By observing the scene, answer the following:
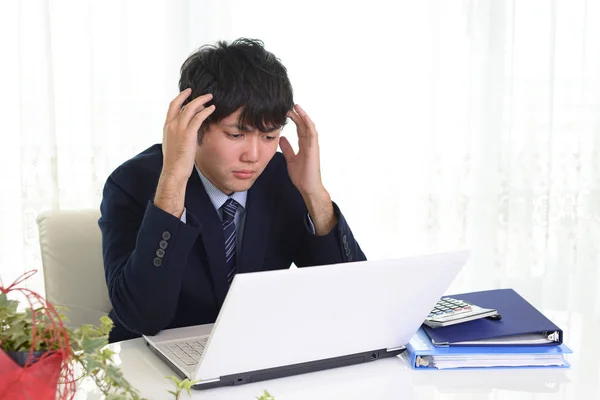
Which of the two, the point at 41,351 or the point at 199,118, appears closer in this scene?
the point at 41,351

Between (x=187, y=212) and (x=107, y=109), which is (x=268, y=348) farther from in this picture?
(x=107, y=109)

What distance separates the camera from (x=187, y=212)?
158 cm

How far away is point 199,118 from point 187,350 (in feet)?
1.60

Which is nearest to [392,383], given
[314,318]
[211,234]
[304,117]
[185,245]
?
[314,318]

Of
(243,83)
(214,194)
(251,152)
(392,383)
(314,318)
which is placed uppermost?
(243,83)

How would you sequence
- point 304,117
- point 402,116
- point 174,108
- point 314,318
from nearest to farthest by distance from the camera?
point 314,318, point 174,108, point 304,117, point 402,116

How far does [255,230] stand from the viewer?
70.2 inches

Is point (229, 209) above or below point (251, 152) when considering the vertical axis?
below

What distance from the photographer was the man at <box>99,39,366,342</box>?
4.96 feet

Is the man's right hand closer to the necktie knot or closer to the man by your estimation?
the man

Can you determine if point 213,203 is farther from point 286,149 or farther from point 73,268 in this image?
point 73,268

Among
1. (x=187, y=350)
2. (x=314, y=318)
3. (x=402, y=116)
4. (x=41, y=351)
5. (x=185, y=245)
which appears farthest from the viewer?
(x=402, y=116)

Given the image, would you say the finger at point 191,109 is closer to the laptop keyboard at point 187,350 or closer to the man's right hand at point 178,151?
the man's right hand at point 178,151

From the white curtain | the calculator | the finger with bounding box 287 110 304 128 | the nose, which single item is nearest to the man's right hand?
the nose
